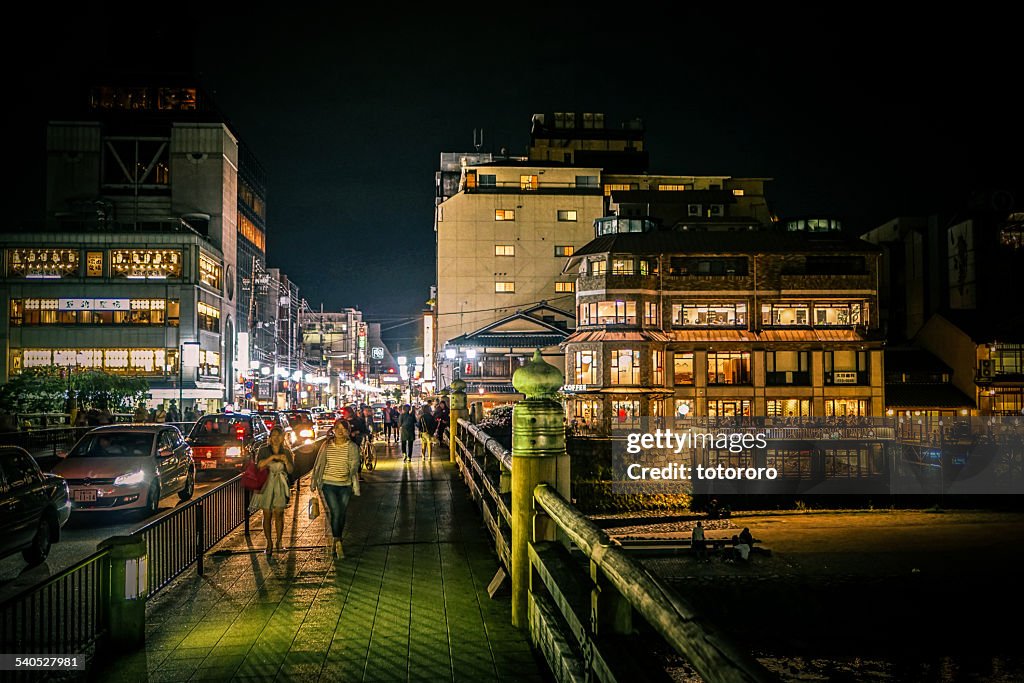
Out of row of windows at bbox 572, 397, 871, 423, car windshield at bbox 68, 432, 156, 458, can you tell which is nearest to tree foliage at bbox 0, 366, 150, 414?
car windshield at bbox 68, 432, 156, 458

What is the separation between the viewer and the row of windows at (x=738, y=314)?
55000 mm

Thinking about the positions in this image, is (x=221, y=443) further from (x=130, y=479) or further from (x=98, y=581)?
(x=98, y=581)

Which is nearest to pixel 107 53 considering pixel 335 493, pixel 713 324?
pixel 713 324

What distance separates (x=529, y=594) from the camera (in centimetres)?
732

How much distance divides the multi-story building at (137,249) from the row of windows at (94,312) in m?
0.08

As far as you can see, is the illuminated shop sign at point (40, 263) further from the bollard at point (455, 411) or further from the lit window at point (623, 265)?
the bollard at point (455, 411)

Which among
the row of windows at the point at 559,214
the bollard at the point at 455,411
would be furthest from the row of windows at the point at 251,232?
the bollard at the point at 455,411

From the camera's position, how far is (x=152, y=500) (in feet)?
53.0

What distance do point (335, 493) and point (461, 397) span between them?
17954 mm

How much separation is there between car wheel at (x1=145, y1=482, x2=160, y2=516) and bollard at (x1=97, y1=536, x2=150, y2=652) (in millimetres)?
9276

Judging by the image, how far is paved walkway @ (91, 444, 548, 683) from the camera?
6621 millimetres

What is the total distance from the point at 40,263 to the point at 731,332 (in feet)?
171

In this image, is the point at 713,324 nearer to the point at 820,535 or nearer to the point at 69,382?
the point at 820,535
